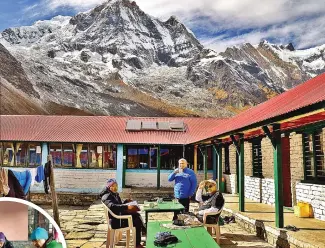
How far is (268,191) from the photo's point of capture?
9.21 metres

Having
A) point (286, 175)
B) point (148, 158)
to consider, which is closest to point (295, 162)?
point (286, 175)

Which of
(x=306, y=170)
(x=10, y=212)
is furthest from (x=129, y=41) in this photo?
(x=10, y=212)

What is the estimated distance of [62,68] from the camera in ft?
186

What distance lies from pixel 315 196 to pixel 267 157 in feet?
8.46

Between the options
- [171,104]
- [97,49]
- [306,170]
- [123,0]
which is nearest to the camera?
[306,170]

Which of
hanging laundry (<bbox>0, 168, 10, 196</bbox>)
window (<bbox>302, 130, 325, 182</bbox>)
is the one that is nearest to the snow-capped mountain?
window (<bbox>302, 130, 325, 182</bbox>)

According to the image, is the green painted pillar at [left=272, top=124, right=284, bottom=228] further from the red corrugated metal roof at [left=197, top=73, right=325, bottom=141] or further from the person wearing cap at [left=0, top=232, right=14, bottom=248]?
the person wearing cap at [left=0, top=232, right=14, bottom=248]

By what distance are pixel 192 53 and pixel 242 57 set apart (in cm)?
1092

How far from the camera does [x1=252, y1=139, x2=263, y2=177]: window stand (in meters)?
10.1

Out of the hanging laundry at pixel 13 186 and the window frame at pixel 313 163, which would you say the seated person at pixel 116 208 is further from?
the window frame at pixel 313 163

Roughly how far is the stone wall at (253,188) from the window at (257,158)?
0.18 meters

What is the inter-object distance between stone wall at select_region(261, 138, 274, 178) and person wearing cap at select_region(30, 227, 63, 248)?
7.55 meters

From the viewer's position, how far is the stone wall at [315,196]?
6761 millimetres

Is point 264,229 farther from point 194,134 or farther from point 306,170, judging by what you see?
point 194,134
